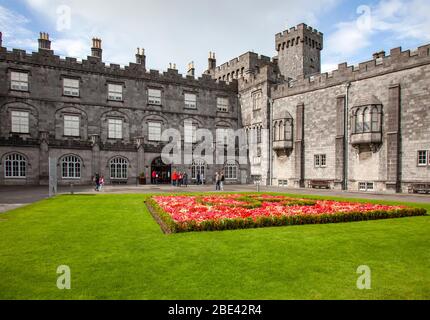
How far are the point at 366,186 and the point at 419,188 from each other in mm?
4451

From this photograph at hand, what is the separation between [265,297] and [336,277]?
1.73m

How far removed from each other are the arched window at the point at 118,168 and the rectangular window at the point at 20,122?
944 centimetres

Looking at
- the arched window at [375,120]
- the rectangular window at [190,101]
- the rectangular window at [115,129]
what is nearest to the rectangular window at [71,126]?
the rectangular window at [115,129]

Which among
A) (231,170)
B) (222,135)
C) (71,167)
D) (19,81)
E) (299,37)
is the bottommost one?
(231,170)

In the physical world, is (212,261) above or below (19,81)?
below

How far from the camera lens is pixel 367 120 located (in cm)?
2844

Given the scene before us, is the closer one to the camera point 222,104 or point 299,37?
point 222,104

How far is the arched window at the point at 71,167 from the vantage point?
34000mm

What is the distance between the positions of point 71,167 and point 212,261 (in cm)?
3199

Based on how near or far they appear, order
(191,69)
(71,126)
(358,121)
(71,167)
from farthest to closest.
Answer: (191,69) < (71,126) < (71,167) < (358,121)

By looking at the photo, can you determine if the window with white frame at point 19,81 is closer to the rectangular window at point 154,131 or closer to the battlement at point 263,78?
the rectangular window at point 154,131

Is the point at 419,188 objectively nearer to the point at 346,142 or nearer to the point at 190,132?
the point at 346,142

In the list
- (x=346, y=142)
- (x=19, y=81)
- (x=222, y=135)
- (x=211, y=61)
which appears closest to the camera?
(x=346, y=142)

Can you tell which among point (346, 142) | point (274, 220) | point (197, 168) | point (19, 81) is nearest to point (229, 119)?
point (197, 168)
